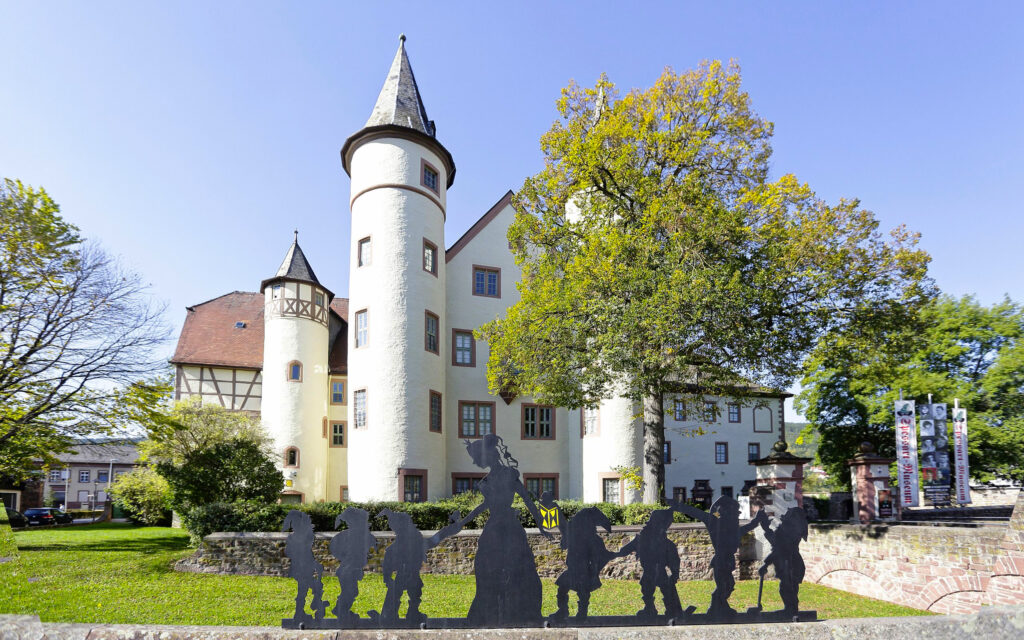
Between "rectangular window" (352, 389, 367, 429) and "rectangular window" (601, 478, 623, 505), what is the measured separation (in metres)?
8.77

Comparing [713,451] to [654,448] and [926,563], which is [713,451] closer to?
[654,448]

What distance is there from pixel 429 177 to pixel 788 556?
67.5 feet

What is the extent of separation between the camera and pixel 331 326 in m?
30.2

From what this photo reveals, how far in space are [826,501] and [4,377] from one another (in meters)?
36.3

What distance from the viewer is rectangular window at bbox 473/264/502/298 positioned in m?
25.7

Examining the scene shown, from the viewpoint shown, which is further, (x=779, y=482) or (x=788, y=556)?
(x=779, y=482)

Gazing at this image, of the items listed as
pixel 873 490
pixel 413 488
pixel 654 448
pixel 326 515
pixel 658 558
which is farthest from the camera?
pixel 413 488

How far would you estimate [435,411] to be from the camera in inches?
911

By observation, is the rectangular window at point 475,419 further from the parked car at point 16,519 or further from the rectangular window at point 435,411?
the parked car at point 16,519

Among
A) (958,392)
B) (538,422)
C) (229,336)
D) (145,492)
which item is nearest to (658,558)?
(538,422)

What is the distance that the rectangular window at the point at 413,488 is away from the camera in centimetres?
2102

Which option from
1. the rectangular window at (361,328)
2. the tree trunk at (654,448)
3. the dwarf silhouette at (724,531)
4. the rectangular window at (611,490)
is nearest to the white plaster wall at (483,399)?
the rectangular window at (611,490)

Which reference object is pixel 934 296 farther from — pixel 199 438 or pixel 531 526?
pixel 199 438

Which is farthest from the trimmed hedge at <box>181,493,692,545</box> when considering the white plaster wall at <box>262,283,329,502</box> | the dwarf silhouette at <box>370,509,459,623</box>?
the white plaster wall at <box>262,283,329,502</box>
